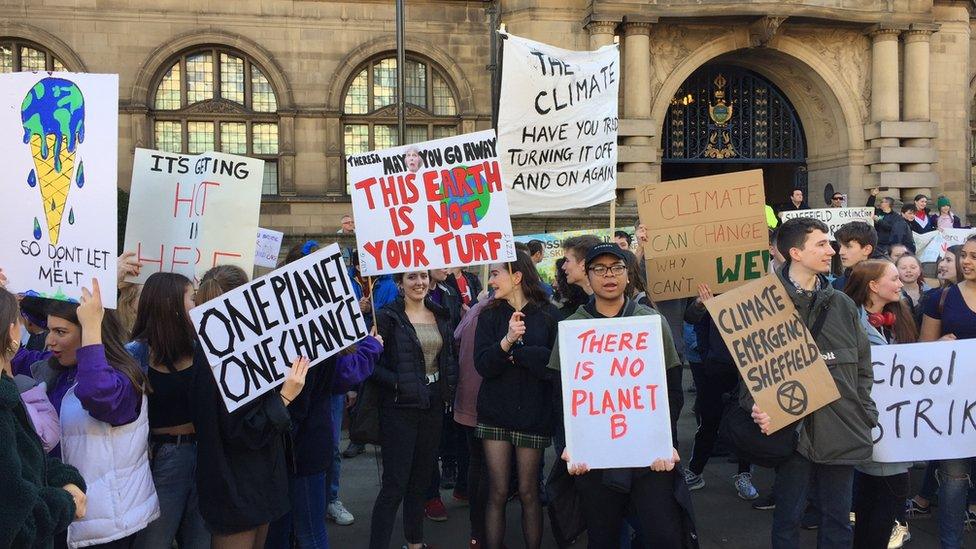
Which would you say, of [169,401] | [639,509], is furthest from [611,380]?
[169,401]

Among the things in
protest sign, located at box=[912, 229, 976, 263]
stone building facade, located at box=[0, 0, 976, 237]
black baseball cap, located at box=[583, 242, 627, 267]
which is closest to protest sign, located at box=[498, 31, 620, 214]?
black baseball cap, located at box=[583, 242, 627, 267]

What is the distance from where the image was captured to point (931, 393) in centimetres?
459

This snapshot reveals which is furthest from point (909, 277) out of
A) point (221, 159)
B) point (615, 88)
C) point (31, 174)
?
point (31, 174)

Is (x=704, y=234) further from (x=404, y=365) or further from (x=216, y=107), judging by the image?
(x=216, y=107)

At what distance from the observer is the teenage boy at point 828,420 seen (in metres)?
3.99

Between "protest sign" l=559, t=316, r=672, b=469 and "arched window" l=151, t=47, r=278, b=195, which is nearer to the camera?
"protest sign" l=559, t=316, r=672, b=469

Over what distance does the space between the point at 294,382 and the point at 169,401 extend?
624 mm

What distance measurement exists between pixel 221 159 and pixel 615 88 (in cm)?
349

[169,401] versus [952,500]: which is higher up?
[169,401]

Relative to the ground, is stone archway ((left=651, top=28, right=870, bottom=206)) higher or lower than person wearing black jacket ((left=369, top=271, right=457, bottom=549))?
higher

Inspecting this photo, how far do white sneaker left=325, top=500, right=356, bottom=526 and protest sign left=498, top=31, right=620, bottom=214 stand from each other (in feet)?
8.67

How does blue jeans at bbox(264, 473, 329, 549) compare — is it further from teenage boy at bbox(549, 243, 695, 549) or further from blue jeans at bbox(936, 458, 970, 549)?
blue jeans at bbox(936, 458, 970, 549)

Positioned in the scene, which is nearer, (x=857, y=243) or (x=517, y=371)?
(x=517, y=371)

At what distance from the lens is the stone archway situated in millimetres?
16109
